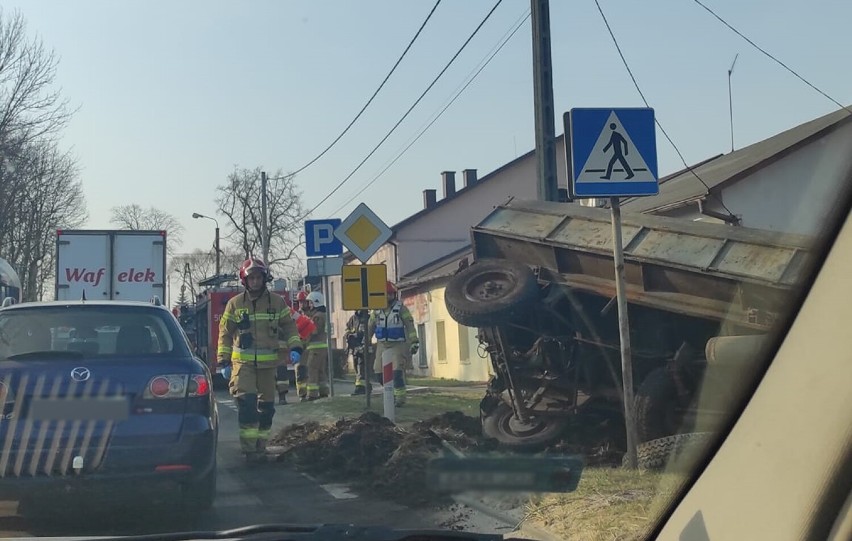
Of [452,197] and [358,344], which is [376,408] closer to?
[358,344]

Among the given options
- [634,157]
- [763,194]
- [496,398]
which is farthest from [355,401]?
[634,157]

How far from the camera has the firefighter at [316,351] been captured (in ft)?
55.1

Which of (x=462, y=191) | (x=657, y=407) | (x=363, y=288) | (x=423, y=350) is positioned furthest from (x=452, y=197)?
(x=657, y=407)

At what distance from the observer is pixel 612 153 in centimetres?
713

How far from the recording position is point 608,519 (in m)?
5.07

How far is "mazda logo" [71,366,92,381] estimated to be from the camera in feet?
18.6

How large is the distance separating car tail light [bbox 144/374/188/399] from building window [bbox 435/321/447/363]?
22750 mm

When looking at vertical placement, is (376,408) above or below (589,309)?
below

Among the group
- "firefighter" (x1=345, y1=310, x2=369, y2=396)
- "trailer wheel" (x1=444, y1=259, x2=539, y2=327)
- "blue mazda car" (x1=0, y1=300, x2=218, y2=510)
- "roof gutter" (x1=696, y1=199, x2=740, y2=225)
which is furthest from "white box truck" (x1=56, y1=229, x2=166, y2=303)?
"blue mazda car" (x1=0, y1=300, x2=218, y2=510)

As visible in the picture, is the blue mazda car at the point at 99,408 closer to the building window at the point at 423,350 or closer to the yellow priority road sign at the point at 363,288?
the yellow priority road sign at the point at 363,288

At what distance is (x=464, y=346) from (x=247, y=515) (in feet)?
67.6

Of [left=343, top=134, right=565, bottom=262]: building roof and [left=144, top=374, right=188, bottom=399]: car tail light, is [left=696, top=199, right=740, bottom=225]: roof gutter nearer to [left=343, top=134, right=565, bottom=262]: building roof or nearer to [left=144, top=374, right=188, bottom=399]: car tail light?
[left=144, top=374, right=188, bottom=399]: car tail light

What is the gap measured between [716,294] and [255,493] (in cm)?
398

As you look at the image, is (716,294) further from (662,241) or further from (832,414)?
(832,414)
